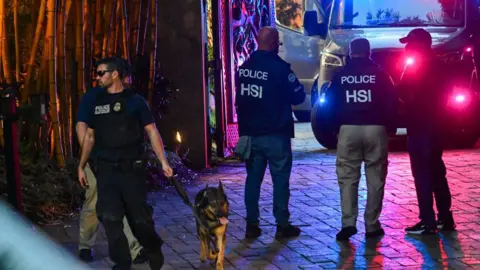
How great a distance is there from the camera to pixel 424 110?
8703mm

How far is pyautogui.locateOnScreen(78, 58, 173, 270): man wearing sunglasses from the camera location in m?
7.05

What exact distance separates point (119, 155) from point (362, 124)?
2.45 m

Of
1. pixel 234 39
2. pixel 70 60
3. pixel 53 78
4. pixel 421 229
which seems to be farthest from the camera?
pixel 234 39

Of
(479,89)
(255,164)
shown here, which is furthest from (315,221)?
(479,89)

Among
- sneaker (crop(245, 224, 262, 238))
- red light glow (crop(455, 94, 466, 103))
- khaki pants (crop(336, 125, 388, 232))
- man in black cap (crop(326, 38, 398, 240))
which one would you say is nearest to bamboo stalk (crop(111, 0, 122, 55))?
sneaker (crop(245, 224, 262, 238))

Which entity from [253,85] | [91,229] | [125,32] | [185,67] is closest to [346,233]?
[253,85]

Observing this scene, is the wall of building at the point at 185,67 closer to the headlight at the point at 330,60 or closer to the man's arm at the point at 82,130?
the headlight at the point at 330,60

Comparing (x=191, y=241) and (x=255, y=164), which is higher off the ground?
(x=255, y=164)

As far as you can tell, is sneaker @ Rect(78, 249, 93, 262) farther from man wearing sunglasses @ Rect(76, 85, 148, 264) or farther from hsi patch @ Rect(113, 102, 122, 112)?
hsi patch @ Rect(113, 102, 122, 112)

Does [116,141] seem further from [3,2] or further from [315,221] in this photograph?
[3,2]

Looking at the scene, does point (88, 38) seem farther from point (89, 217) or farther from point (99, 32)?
point (89, 217)

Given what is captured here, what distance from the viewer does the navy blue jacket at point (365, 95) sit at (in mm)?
8555

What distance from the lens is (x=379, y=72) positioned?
8.58 m

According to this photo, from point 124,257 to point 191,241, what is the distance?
5.24 ft
